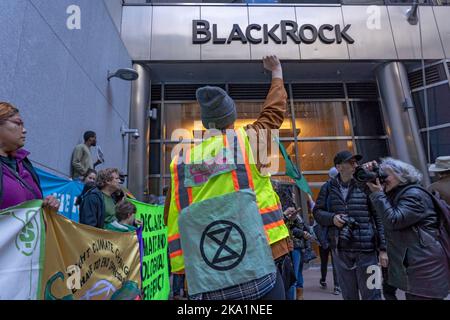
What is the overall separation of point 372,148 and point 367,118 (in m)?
1.02

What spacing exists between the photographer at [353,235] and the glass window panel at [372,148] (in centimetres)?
729

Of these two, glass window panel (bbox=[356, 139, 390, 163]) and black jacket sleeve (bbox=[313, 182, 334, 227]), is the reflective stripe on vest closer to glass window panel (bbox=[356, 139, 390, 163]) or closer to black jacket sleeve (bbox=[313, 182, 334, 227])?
black jacket sleeve (bbox=[313, 182, 334, 227])

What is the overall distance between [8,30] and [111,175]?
198 centimetres

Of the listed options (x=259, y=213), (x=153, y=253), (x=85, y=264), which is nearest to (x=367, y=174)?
(x=259, y=213)

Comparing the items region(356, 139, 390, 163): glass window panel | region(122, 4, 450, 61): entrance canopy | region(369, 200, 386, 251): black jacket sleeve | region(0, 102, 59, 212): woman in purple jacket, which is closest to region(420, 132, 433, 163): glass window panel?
region(356, 139, 390, 163): glass window panel

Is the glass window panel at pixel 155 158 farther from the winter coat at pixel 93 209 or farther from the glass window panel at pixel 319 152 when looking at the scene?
the winter coat at pixel 93 209

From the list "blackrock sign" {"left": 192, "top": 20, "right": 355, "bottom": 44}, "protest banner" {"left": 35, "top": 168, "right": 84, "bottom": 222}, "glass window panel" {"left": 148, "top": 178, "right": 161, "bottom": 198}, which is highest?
"blackrock sign" {"left": 192, "top": 20, "right": 355, "bottom": 44}

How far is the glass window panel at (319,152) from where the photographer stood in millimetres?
9961

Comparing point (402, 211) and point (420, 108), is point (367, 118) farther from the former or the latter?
point (402, 211)

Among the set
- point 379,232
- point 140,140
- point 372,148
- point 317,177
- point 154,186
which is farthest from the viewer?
point 372,148

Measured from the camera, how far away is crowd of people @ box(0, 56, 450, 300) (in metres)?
1.44

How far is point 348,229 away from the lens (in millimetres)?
3203

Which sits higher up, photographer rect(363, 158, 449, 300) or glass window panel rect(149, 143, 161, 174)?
glass window panel rect(149, 143, 161, 174)

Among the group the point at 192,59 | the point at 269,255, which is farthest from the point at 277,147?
the point at 192,59
